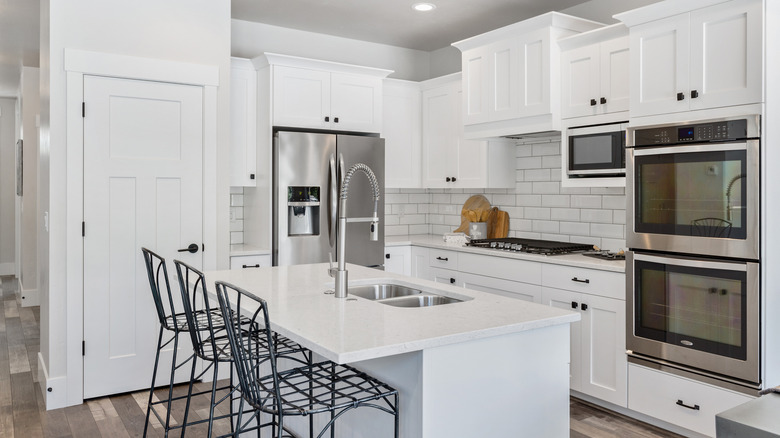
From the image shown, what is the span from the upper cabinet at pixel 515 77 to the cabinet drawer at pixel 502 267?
91cm

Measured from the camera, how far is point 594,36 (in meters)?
3.68

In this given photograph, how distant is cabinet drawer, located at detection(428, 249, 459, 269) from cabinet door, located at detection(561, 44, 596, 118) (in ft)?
4.47

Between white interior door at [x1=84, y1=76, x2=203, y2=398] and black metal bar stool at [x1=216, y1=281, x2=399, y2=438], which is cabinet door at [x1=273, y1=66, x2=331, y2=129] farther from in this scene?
black metal bar stool at [x1=216, y1=281, x2=399, y2=438]

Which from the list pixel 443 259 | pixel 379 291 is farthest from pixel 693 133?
pixel 443 259

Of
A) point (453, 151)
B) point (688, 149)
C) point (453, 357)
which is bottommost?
point (453, 357)

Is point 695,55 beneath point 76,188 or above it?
above

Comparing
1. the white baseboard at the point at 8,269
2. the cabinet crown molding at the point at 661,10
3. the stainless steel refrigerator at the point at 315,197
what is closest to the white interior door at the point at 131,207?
the stainless steel refrigerator at the point at 315,197

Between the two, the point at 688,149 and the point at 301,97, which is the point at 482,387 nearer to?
the point at 688,149

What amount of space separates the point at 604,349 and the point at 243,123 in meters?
3.01

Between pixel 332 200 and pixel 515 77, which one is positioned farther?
pixel 332 200

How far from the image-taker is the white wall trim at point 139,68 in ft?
11.7

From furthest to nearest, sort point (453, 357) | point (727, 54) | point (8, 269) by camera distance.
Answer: point (8, 269)
point (727, 54)
point (453, 357)

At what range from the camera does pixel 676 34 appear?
3037mm

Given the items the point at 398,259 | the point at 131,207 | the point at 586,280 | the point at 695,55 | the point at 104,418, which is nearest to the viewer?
the point at 695,55
